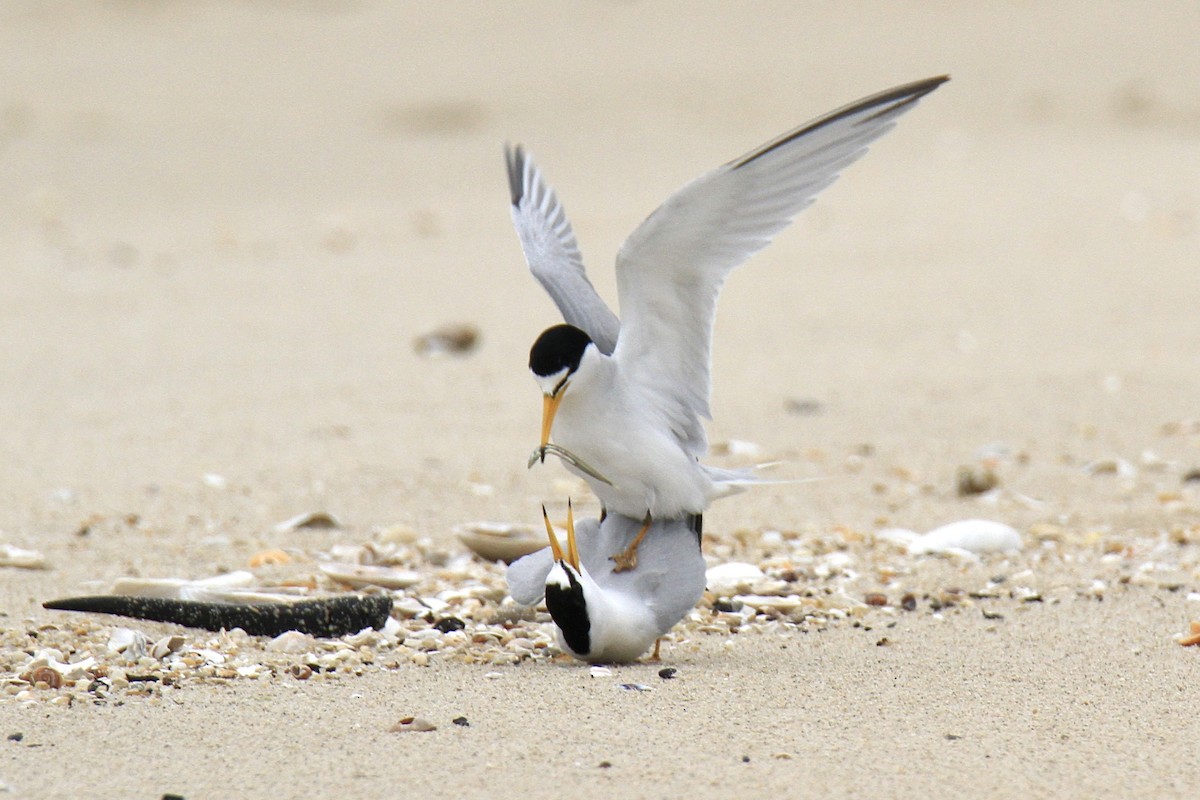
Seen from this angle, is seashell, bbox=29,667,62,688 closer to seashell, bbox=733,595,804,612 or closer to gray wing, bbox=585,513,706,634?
gray wing, bbox=585,513,706,634

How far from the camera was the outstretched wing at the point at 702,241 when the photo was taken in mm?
3535

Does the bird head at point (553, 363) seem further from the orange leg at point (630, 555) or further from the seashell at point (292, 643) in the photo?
the seashell at point (292, 643)

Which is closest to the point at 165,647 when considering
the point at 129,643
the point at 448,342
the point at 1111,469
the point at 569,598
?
the point at 129,643

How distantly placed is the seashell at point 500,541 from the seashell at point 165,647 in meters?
1.09

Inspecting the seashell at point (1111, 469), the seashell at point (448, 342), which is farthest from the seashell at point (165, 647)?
the seashell at point (448, 342)

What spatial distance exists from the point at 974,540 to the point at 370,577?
1693 mm

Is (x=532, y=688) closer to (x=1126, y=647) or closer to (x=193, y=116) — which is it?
(x=1126, y=647)

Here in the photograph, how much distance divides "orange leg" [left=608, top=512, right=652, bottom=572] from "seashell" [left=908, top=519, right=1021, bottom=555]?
3.82ft

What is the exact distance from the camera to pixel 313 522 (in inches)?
191

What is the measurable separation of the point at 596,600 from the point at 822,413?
11.8ft

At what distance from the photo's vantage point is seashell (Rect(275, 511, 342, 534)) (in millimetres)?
4828

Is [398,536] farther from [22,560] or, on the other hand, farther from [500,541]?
[22,560]

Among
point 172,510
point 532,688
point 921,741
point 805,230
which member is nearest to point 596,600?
point 532,688

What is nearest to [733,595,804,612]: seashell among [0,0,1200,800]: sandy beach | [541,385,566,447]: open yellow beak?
[0,0,1200,800]: sandy beach
